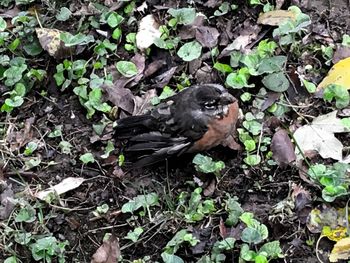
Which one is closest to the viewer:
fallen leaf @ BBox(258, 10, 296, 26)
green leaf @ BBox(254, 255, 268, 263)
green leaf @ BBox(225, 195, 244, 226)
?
green leaf @ BBox(254, 255, 268, 263)

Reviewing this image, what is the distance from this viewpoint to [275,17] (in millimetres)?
5664

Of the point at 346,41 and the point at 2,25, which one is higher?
the point at 2,25

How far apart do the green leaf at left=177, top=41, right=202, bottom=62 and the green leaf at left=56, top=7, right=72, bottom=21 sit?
1.00 meters

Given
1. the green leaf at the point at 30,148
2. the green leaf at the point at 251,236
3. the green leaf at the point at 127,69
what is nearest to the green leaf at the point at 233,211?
the green leaf at the point at 251,236

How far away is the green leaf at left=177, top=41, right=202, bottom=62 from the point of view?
18.2ft

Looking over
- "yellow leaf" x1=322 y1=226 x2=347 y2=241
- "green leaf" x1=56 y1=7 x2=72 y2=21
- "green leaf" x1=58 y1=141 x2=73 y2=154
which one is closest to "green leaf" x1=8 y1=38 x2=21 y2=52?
"green leaf" x1=56 y1=7 x2=72 y2=21

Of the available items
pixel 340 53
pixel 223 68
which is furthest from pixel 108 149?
pixel 340 53

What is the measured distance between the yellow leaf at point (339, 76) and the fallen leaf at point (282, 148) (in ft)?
1.69

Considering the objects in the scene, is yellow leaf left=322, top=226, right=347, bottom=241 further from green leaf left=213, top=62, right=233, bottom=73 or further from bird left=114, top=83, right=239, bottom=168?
green leaf left=213, top=62, right=233, bottom=73

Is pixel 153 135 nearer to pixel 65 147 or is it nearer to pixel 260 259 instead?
pixel 65 147

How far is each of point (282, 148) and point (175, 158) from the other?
738 mm

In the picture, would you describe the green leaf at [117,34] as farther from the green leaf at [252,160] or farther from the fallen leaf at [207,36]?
the green leaf at [252,160]

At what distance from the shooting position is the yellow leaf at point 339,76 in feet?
17.2

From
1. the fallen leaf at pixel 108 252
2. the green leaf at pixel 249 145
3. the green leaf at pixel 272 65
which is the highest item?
A: the green leaf at pixel 272 65
